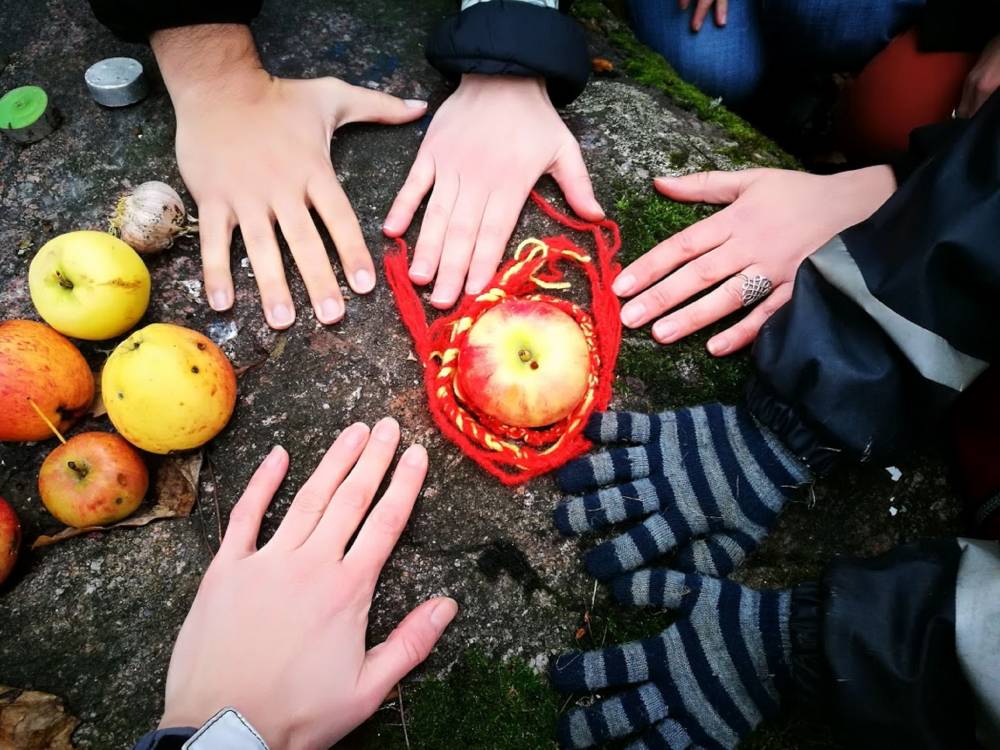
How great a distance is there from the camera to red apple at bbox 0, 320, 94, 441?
1.89 meters

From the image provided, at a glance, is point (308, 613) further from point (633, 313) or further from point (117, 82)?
point (117, 82)

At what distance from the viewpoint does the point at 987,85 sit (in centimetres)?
232

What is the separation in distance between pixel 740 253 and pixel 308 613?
172 cm

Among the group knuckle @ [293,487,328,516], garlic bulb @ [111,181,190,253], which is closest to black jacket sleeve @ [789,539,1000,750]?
knuckle @ [293,487,328,516]

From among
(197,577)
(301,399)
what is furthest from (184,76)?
(197,577)

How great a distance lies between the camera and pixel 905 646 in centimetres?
158

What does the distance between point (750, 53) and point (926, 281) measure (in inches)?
85.3

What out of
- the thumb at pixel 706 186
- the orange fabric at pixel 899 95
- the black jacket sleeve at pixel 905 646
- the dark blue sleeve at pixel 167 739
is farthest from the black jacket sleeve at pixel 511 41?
the dark blue sleeve at pixel 167 739

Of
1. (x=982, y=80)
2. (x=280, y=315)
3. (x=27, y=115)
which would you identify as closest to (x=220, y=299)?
(x=280, y=315)

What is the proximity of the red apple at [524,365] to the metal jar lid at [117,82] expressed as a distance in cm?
173

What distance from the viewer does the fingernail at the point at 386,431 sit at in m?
2.02

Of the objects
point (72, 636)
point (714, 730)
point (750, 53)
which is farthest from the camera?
point (750, 53)

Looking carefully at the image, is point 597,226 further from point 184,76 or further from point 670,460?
point 184,76

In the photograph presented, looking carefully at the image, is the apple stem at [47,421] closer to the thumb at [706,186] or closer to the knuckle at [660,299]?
the knuckle at [660,299]
